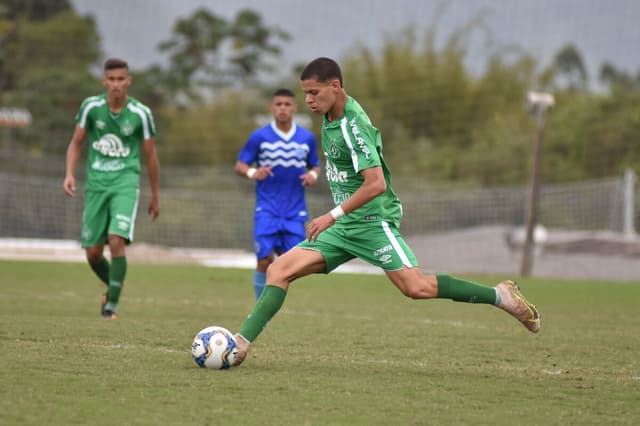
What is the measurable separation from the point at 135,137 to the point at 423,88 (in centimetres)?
3344

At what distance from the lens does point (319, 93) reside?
674cm

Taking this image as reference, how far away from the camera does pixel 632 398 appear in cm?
598

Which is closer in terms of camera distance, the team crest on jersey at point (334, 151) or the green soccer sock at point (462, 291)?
the team crest on jersey at point (334, 151)

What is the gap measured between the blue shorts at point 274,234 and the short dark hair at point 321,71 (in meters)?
3.76

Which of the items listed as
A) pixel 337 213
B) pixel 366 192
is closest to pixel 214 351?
pixel 337 213

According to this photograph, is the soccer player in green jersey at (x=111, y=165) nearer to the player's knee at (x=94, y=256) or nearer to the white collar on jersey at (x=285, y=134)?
the player's knee at (x=94, y=256)

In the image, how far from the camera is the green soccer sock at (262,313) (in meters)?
6.71

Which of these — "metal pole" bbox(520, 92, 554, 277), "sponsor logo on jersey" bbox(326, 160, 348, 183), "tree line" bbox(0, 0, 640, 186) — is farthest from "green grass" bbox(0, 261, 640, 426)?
"tree line" bbox(0, 0, 640, 186)

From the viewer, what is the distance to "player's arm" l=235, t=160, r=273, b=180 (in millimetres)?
9992

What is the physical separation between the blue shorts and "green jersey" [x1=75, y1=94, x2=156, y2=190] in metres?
1.30

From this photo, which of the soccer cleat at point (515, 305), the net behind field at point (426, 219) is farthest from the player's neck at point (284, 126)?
the net behind field at point (426, 219)

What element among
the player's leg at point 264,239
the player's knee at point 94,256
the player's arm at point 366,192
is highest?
the player's arm at point 366,192

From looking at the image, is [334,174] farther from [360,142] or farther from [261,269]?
[261,269]

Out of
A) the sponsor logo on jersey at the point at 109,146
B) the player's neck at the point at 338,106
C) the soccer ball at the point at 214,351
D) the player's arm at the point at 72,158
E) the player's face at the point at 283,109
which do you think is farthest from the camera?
the player's face at the point at 283,109
